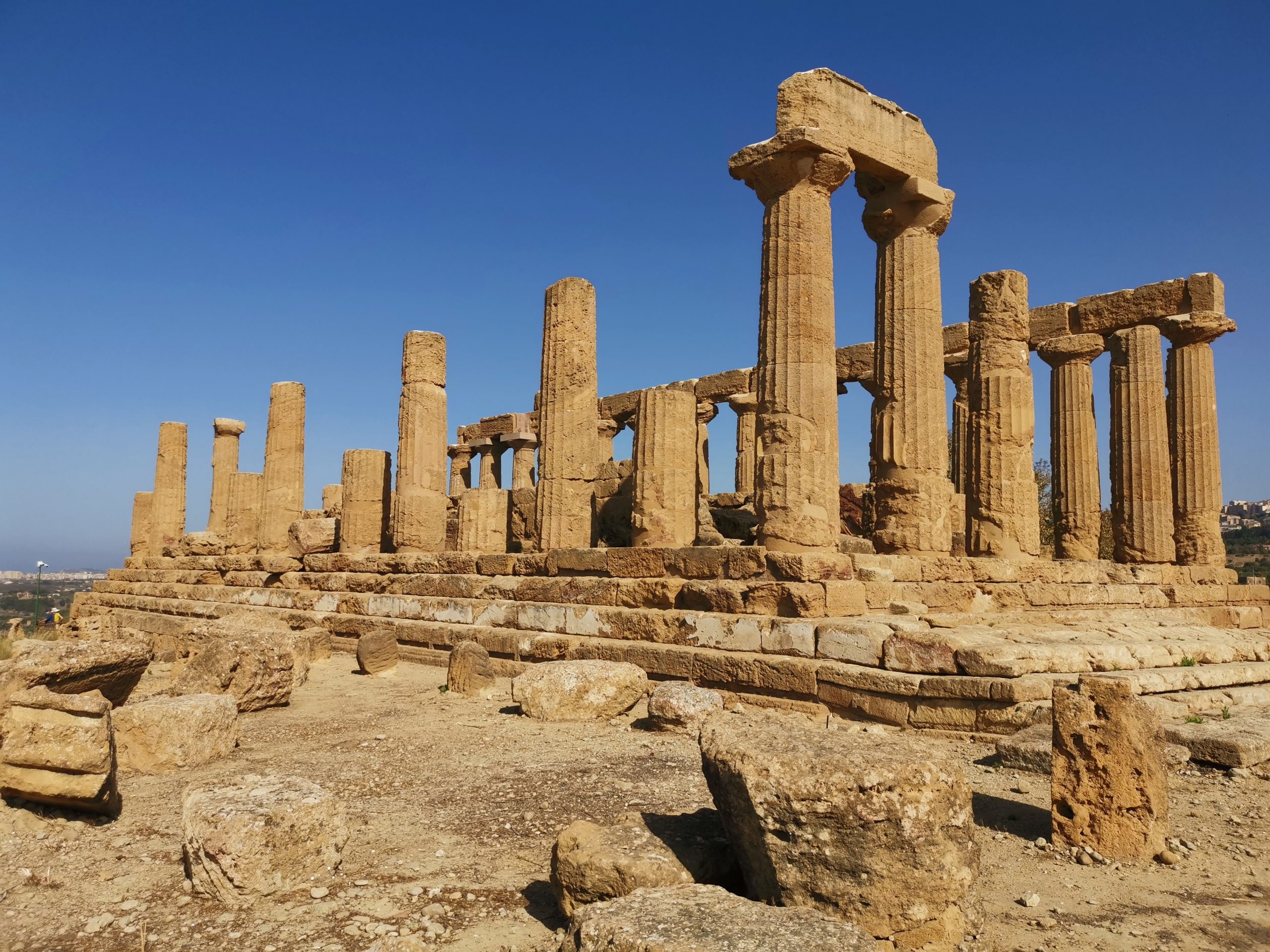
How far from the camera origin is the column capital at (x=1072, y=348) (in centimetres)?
1539

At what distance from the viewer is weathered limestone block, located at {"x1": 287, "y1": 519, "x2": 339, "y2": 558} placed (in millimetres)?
16297

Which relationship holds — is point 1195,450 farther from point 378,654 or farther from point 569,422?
point 378,654

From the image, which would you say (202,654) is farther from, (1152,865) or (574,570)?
(1152,865)

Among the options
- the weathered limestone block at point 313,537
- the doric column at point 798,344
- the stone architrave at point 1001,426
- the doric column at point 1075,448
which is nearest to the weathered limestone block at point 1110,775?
the doric column at point 798,344

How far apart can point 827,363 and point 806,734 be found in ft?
21.2

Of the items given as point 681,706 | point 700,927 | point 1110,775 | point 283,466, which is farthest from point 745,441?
point 700,927

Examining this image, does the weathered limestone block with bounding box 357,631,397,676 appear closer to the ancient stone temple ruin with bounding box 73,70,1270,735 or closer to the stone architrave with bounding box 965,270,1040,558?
the ancient stone temple ruin with bounding box 73,70,1270,735

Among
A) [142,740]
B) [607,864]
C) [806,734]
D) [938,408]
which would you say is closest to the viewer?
[607,864]

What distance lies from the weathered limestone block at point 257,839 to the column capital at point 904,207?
9354 millimetres

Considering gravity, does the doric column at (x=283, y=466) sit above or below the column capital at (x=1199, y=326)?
below

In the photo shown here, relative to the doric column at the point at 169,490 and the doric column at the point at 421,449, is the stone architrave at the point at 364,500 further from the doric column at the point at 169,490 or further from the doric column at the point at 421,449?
the doric column at the point at 169,490

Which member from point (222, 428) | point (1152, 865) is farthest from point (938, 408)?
point (222, 428)

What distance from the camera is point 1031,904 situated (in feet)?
11.8

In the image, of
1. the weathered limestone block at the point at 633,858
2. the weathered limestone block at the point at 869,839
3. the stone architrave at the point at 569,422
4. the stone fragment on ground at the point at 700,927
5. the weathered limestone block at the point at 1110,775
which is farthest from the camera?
the stone architrave at the point at 569,422
